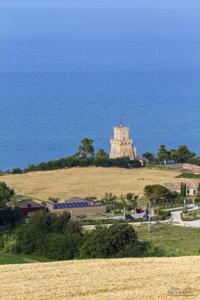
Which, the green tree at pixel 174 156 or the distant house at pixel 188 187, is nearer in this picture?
the distant house at pixel 188 187

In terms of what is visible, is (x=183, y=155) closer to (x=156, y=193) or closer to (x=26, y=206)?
(x=156, y=193)

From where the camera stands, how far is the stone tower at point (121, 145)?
67000 mm

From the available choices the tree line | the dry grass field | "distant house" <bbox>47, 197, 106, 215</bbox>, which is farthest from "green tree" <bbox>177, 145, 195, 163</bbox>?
"distant house" <bbox>47, 197, 106, 215</bbox>

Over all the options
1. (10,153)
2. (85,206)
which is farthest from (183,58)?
(85,206)

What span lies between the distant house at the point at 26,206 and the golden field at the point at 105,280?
20069 millimetres

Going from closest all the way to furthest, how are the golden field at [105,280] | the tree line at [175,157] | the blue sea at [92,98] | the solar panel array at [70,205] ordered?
the golden field at [105,280]
the solar panel array at [70,205]
the tree line at [175,157]
the blue sea at [92,98]

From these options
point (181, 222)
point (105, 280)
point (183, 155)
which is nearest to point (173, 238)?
point (181, 222)

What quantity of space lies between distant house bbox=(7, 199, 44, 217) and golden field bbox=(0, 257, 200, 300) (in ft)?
65.8

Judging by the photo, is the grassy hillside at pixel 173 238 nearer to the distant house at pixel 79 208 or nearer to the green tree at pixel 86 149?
the distant house at pixel 79 208

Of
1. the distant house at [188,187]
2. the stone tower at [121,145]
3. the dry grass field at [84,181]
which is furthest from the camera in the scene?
the stone tower at [121,145]

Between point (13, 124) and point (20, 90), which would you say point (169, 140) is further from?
point (20, 90)

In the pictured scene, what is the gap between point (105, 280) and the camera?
21.2 meters

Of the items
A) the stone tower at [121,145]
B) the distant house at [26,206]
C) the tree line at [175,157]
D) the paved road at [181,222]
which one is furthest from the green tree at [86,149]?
the paved road at [181,222]

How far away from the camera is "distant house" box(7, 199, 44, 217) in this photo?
145 ft
